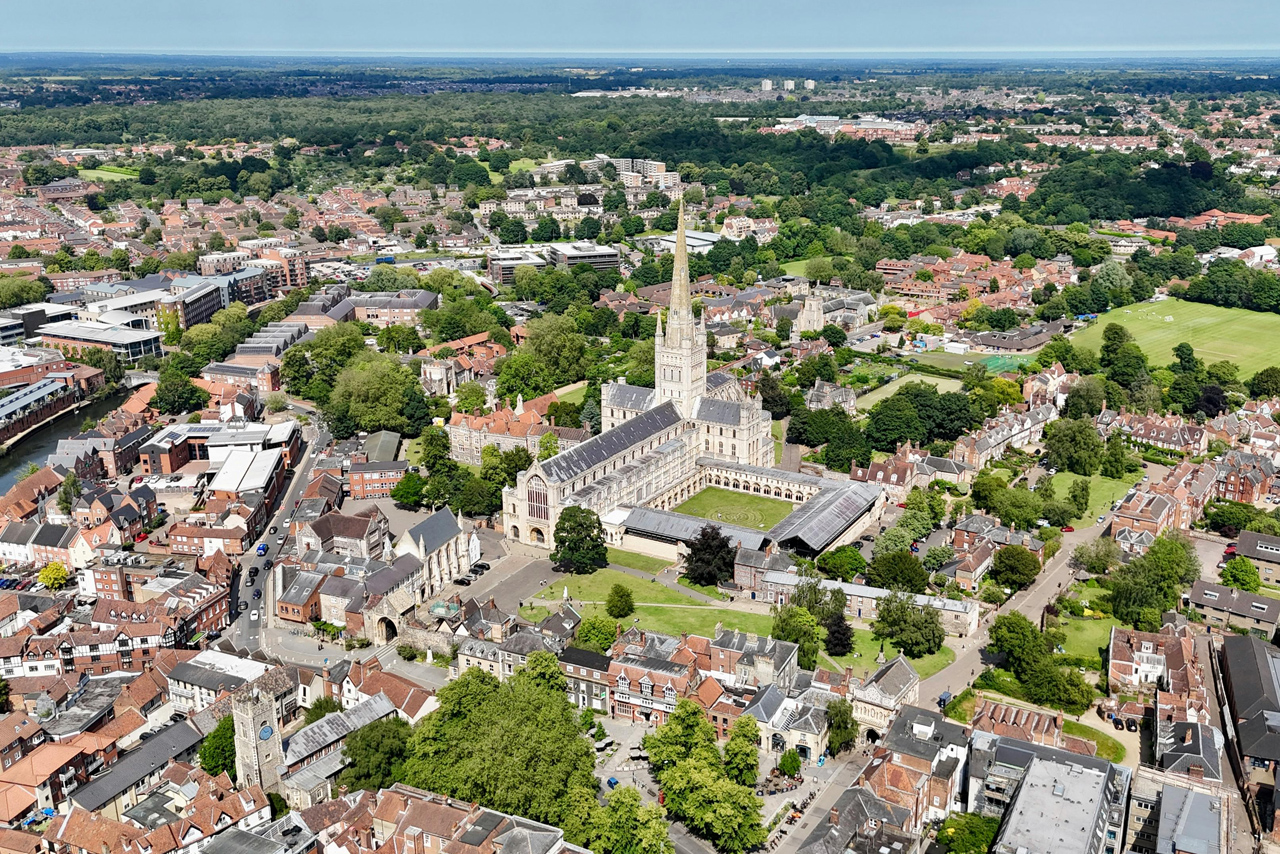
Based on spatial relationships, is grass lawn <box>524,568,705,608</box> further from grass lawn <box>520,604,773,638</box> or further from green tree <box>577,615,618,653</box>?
green tree <box>577,615,618,653</box>

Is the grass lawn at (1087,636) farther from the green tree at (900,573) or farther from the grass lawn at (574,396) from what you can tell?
the grass lawn at (574,396)

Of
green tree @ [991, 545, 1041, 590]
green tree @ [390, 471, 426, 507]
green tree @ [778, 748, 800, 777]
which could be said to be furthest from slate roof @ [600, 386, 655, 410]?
green tree @ [778, 748, 800, 777]

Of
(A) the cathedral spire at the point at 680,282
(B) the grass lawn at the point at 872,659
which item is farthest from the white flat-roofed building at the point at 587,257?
(B) the grass lawn at the point at 872,659

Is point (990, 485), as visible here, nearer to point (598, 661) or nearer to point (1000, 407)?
point (1000, 407)

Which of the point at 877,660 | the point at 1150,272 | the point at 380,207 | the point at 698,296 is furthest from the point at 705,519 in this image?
the point at 380,207

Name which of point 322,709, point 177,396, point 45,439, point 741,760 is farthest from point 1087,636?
point 45,439
